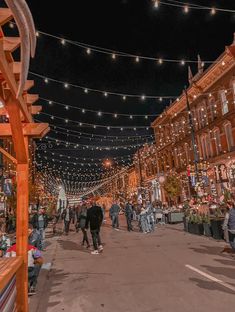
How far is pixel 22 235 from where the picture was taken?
565 centimetres

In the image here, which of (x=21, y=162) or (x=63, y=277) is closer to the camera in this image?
(x=21, y=162)

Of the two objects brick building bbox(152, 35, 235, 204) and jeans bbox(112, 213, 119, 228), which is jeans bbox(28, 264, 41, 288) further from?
brick building bbox(152, 35, 235, 204)

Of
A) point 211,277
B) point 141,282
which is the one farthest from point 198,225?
point 141,282

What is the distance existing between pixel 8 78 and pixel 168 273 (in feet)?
20.1

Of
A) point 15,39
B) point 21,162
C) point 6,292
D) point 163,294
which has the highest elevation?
point 15,39

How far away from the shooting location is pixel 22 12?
3.05 meters

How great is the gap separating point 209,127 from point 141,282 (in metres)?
31.2

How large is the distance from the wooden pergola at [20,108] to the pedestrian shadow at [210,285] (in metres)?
3.58

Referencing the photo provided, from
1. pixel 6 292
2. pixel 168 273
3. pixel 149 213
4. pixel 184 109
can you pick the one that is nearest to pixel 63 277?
pixel 168 273

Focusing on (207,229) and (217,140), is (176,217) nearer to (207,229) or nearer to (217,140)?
(207,229)

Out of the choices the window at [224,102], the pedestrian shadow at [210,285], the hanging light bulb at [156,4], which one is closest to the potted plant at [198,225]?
the pedestrian shadow at [210,285]

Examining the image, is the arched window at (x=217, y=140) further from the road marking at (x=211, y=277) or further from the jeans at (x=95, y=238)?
the road marking at (x=211, y=277)

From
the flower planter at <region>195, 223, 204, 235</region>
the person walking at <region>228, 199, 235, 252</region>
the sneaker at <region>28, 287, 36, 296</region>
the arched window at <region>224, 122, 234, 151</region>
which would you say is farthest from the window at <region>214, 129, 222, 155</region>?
the sneaker at <region>28, 287, 36, 296</region>

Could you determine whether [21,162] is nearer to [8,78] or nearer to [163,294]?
[8,78]
